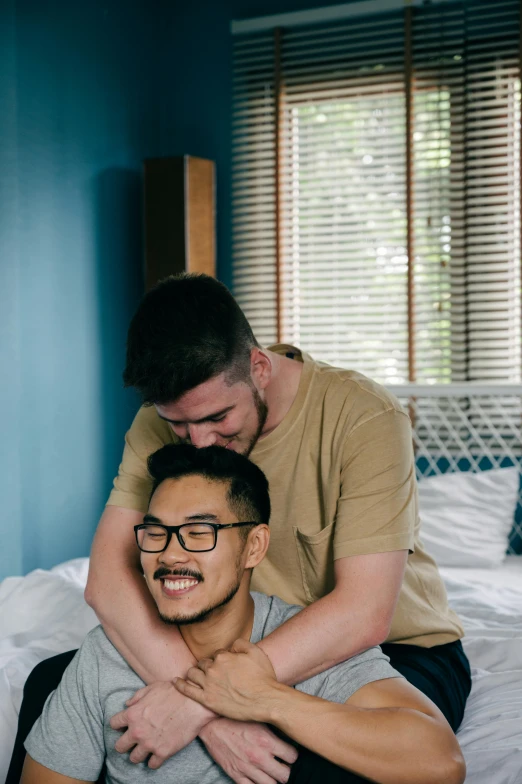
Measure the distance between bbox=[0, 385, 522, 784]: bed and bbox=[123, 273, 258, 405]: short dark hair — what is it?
0.77m

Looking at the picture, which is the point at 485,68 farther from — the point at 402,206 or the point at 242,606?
the point at 242,606

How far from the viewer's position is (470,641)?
2033 mm

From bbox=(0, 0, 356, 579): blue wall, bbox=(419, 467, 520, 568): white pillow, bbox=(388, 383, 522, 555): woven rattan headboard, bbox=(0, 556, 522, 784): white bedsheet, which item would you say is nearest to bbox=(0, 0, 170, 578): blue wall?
bbox=(0, 0, 356, 579): blue wall

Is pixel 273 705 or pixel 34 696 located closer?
pixel 273 705

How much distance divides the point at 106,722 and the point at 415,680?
52 cm

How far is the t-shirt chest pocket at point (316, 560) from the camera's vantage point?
5.19 ft

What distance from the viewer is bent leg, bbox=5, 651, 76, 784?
145 cm

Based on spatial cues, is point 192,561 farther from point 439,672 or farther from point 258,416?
point 439,672

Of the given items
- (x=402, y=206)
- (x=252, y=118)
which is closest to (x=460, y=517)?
(x=402, y=206)

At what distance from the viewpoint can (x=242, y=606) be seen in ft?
4.72

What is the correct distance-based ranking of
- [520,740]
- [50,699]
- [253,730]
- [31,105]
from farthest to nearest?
[31,105], [520,740], [50,699], [253,730]

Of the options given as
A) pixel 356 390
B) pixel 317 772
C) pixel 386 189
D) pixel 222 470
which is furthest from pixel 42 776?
pixel 386 189

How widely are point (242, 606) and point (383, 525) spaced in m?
0.27

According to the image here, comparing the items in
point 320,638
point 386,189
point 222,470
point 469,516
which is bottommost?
point 469,516
